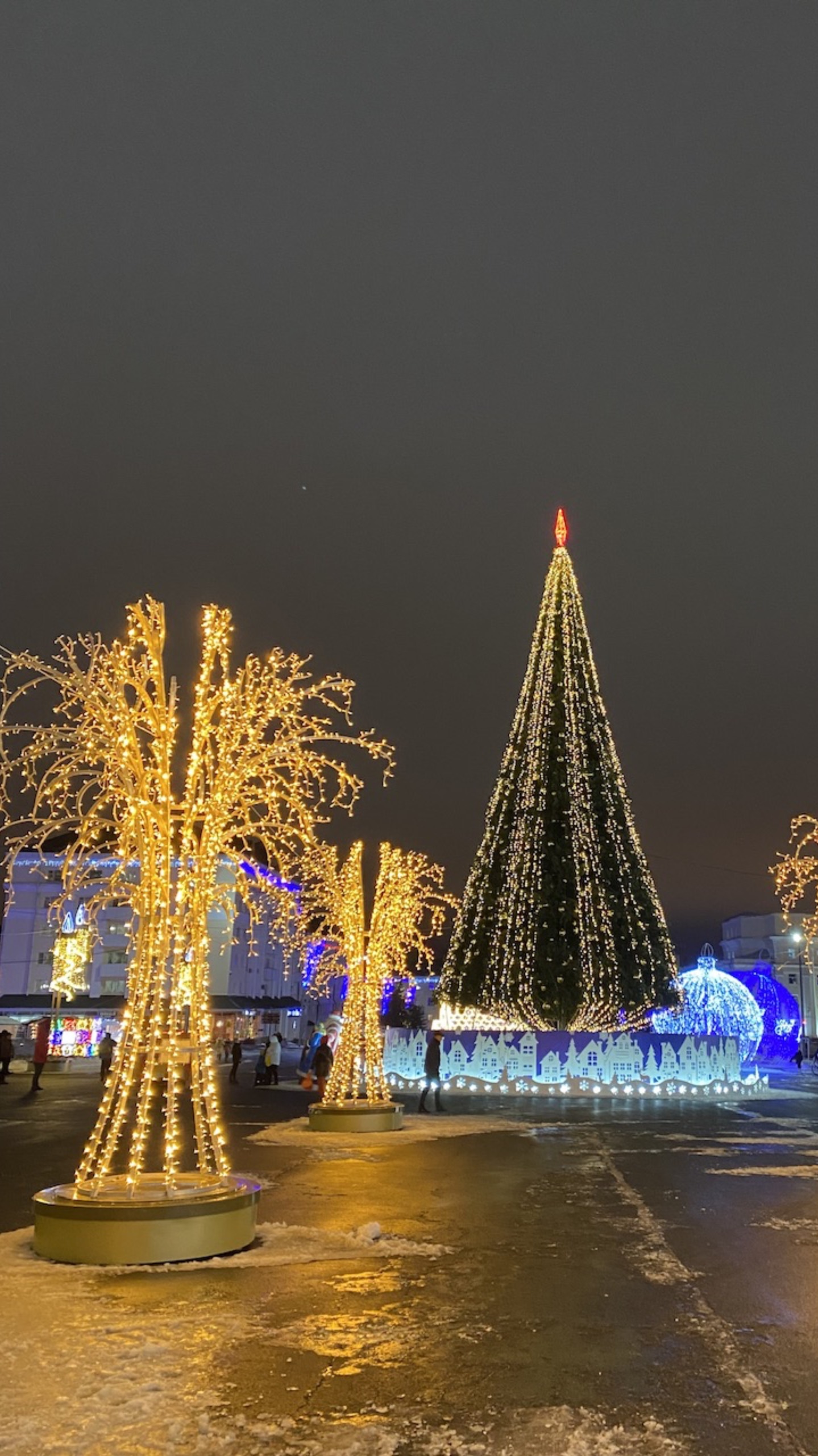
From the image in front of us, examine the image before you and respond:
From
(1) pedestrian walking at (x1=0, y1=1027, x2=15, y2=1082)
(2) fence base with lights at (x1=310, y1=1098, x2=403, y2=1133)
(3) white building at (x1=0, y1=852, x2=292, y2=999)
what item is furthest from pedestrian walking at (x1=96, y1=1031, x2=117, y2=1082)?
(3) white building at (x1=0, y1=852, x2=292, y2=999)

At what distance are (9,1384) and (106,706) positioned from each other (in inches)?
225

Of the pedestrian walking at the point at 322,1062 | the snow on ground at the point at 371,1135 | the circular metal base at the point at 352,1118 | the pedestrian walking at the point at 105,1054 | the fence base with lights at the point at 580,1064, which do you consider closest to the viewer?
the snow on ground at the point at 371,1135

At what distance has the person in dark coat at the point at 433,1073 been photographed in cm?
2223

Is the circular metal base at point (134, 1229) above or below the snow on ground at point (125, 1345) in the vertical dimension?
above

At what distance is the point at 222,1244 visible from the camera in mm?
8156

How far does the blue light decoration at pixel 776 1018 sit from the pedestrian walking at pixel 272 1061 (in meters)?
28.5

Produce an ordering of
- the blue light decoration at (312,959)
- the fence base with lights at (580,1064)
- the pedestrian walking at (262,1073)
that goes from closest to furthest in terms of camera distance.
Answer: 1. the fence base with lights at (580,1064)
2. the blue light decoration at (312,959)
3. the pedestrian walking at (262,1073)

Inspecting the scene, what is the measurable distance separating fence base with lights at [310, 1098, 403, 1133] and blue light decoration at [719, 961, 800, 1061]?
38216mm

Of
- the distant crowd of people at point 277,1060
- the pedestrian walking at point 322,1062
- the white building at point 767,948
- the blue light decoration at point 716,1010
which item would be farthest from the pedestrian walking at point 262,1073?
the white building at point 767,948

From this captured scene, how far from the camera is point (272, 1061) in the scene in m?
31.1

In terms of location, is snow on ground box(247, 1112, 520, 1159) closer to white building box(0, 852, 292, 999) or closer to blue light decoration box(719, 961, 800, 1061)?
blue light decoration box(719, 961, 800, 1061)

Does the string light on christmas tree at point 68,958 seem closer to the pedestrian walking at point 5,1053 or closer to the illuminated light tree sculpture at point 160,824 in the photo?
the pedestrian walking at point 5,1053

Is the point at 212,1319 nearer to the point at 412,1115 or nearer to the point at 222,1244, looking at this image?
the point at 222,1244

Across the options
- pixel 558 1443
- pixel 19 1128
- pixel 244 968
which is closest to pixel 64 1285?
pixel 558 1443
